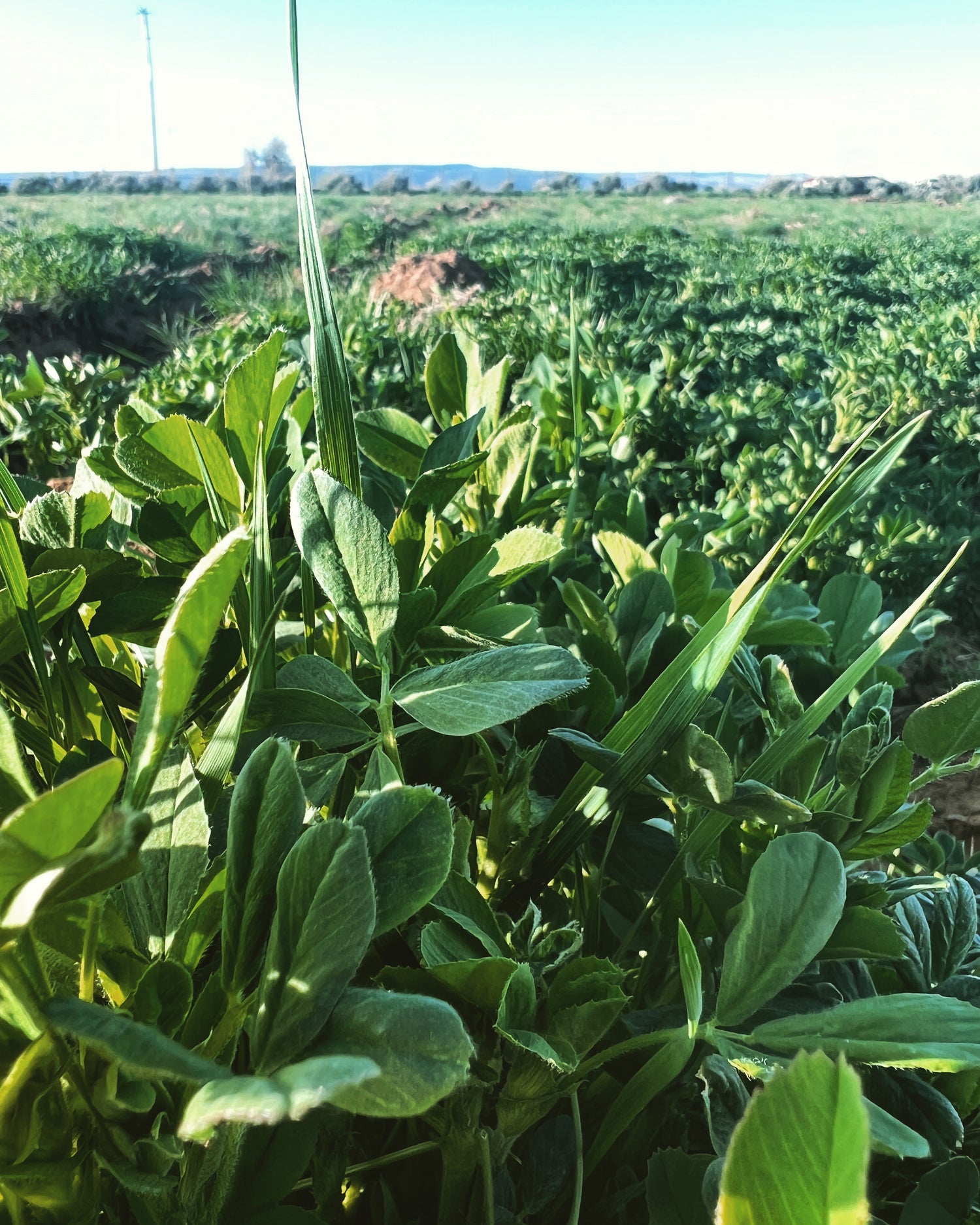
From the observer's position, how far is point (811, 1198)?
0.58 ft

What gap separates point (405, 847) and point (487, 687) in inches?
2.9

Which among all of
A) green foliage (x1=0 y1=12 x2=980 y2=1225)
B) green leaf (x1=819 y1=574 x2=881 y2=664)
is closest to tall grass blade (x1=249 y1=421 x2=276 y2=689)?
green foliage (x1=0 y1=12 x2=980 y2=1225)

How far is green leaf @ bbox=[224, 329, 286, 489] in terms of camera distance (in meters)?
0.42

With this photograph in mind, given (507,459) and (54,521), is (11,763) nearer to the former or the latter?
(54,521)

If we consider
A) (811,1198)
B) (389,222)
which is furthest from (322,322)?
(389,222)

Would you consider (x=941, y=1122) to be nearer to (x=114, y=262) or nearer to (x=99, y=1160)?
(x=99, y=1160)

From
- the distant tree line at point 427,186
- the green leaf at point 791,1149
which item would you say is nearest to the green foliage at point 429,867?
the green leaf at point 791,1149

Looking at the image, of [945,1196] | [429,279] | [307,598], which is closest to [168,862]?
[307,598]

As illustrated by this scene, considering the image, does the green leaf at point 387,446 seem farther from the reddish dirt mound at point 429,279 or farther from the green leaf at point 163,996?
the reddish dirt mound at point 429,279

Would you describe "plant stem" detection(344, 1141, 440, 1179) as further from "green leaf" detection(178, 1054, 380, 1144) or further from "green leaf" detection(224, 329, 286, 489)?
"green leaf" detection(224, 329, 286, 489)

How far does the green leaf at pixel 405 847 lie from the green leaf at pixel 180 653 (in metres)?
0.06

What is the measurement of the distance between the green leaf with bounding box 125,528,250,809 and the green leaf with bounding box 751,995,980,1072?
0.65 feet

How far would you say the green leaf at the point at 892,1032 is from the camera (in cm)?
25

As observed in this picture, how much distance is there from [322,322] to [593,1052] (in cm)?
32
